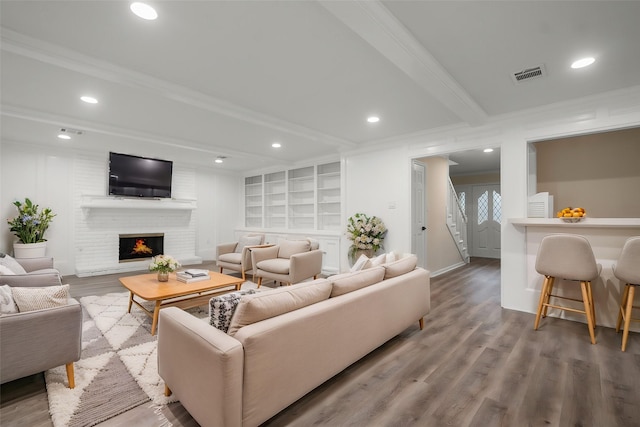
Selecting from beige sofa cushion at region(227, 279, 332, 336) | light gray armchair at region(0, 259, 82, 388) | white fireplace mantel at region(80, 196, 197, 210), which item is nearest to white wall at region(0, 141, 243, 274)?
white fireplace mantel at region(80, 196, 197, 210)

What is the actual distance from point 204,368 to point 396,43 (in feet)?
7.95

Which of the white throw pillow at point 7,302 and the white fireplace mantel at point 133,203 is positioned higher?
the white fireplace mantel at point 133,203

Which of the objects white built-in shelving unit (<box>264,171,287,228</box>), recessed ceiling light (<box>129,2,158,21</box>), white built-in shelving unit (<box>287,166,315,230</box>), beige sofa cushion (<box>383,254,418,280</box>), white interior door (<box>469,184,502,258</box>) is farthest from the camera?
white interior door (<box>469,184,502,258</box>)

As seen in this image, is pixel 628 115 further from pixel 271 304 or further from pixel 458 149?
pixel 271 304

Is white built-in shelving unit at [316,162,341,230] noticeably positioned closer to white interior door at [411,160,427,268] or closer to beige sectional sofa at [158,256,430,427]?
white interior door at [411,160,427,268]

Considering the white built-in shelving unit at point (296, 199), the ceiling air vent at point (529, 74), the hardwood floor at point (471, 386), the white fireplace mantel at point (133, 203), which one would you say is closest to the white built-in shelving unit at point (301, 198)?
the white built-in shelving unit at point (296, 199)

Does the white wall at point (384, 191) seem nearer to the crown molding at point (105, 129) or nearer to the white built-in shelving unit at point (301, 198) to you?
the white built-in shelving unit at point (301, 198)

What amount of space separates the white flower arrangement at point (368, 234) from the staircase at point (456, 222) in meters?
2.16

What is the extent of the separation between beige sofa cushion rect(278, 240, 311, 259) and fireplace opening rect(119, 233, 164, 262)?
3.37m

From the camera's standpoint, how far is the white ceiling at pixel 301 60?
197cm

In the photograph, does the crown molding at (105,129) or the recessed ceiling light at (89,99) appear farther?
the crown molding at (105,129)

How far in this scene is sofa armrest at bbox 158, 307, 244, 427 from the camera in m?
1.40

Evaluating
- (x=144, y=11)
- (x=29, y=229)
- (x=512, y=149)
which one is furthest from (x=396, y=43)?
(x=29, y=229)

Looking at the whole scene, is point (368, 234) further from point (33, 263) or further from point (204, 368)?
point (33, 263)
